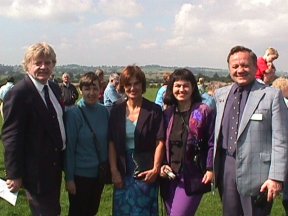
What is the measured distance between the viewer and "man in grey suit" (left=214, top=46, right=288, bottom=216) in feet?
13.7

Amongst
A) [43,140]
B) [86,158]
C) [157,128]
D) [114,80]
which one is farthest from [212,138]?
[114,80]

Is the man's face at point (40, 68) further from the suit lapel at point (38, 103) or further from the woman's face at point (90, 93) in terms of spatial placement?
the woman's face at point (90, 93)

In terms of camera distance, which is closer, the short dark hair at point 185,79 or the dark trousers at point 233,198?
the dark trousers at point 233,198

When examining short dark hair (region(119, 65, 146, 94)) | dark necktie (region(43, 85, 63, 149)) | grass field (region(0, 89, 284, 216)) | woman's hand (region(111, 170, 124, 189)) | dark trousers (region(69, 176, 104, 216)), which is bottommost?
grass field (region(0, 89, 284, 216))

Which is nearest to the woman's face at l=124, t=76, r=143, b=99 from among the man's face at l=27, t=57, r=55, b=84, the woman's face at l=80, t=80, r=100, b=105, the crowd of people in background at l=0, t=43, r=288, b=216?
the crowd of people in background at l=0, t=43, r=288, b=216

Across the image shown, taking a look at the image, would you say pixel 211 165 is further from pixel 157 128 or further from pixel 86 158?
pixel 86 158

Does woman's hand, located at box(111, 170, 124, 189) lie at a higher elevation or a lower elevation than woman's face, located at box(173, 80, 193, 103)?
lower

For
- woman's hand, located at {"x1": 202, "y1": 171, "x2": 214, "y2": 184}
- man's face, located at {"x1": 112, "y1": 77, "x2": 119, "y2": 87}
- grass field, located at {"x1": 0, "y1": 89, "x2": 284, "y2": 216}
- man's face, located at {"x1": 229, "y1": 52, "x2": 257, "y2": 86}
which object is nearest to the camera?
man's face, located at {"x1": 229, "y1": 52, "x2": 257, "y2": 86}

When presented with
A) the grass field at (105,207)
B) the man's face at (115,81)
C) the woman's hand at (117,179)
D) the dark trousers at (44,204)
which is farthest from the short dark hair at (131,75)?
the man's face at (115,81)

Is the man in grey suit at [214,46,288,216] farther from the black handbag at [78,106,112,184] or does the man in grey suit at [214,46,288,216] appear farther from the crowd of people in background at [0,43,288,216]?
the black handbag at [78,106,112,184]

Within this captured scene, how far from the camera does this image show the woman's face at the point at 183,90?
4727mm

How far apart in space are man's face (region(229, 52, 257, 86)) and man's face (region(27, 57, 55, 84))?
1.74 metres

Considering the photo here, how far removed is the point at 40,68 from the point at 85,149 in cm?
107

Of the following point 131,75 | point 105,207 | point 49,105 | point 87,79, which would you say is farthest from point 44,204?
point 105,207
